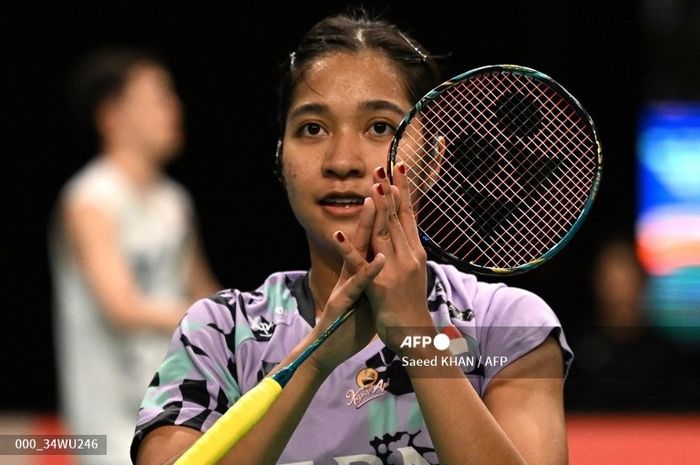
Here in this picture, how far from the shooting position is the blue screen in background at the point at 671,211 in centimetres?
659

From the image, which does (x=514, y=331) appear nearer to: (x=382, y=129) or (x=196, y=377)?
(x=382, y=129)

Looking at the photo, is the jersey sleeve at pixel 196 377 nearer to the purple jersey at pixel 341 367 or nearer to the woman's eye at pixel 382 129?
the purple jersey at pixel 341 367

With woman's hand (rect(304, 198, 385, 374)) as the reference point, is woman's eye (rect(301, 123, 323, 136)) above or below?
above

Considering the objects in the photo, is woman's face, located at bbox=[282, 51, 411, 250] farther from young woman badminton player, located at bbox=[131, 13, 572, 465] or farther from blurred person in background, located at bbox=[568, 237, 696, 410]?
blurred person in background, located at bbox=[568, 237, 696, 410]

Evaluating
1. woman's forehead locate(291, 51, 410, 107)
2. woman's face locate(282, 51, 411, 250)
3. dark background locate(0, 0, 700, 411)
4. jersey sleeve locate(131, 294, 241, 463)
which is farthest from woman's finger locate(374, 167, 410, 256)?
dark background locate(0, 0, 700, 411)

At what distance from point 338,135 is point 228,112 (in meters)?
3.70

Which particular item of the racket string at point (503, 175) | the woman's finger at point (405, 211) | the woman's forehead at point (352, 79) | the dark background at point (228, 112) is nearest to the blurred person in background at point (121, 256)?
the dark background at point (228, 112)

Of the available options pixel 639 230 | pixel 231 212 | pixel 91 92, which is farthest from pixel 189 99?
pixel 639 230

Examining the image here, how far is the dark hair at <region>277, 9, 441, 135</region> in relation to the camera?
2.16 metres

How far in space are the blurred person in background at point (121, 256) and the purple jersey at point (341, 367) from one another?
1.48 m

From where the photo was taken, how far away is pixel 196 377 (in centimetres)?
207

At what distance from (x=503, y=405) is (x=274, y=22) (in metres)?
3.58

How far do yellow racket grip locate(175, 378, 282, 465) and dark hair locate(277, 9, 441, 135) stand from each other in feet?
1.68

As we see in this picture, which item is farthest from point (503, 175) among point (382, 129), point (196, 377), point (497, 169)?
point (196, 377)
